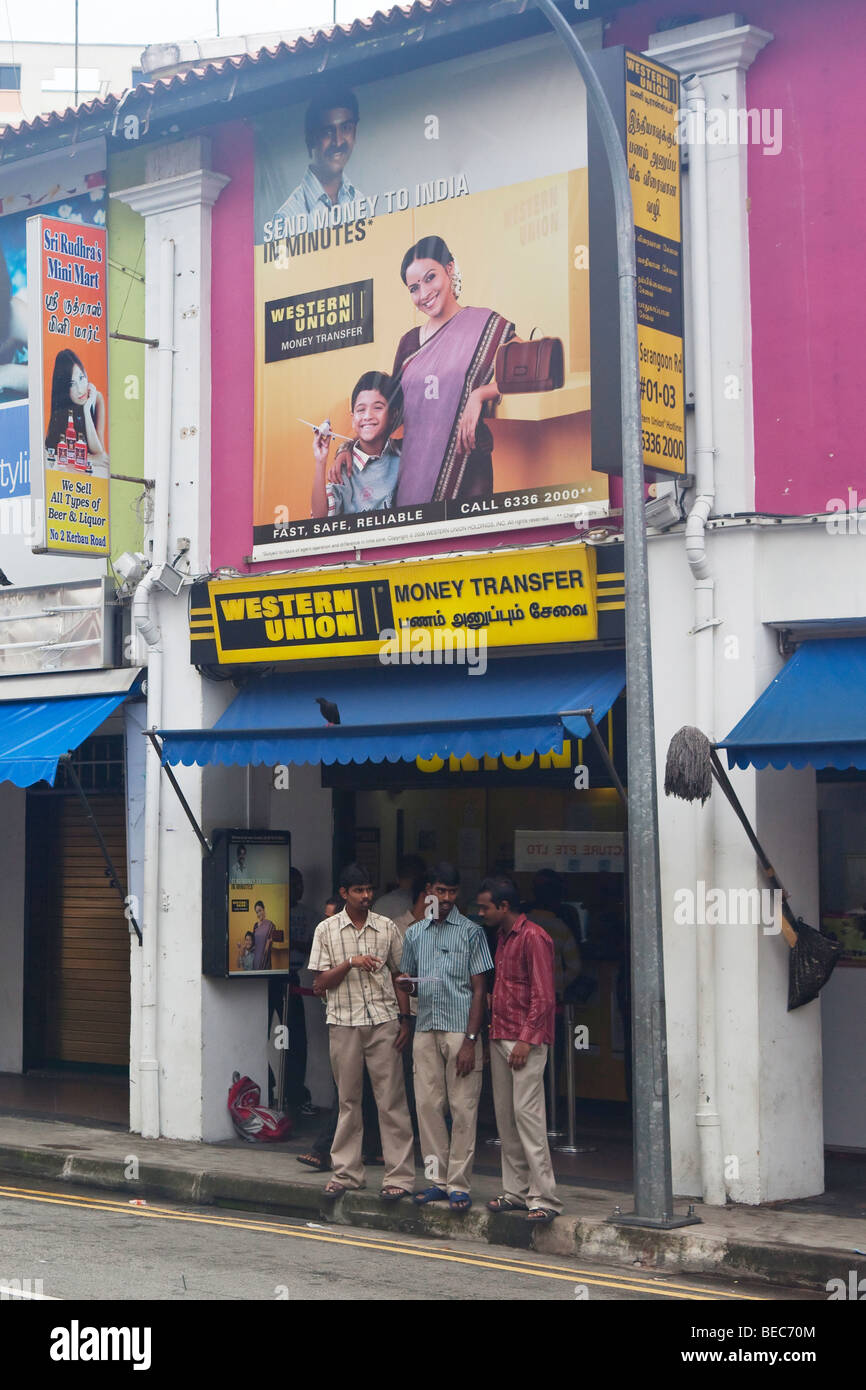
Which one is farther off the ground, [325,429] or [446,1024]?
[325,429]

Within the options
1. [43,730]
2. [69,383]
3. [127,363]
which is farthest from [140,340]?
[43,730]

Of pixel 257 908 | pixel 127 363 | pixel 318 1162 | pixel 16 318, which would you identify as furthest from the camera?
pixel 16 318

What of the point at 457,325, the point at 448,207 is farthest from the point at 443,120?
the point at 457,325

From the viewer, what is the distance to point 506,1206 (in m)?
9.93

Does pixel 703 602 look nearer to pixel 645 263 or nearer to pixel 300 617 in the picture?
pixel 645 263

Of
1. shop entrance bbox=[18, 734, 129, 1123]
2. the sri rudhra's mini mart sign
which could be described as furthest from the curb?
shop entrance bbox=[18, 734, 129, 1123]

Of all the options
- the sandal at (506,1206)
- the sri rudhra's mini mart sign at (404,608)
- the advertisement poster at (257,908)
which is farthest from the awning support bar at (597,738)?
the advertisement poster at (257,908)

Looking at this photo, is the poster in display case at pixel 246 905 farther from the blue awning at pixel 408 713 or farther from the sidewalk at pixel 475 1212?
the sidewalk at pixel 475 1212

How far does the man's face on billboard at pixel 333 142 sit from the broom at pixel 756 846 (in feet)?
18.2

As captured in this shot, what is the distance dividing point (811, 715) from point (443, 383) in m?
4.06

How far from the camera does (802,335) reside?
424 inches

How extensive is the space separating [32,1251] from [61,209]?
9426 millimetres

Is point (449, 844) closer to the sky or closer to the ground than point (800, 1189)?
closer to the sky
